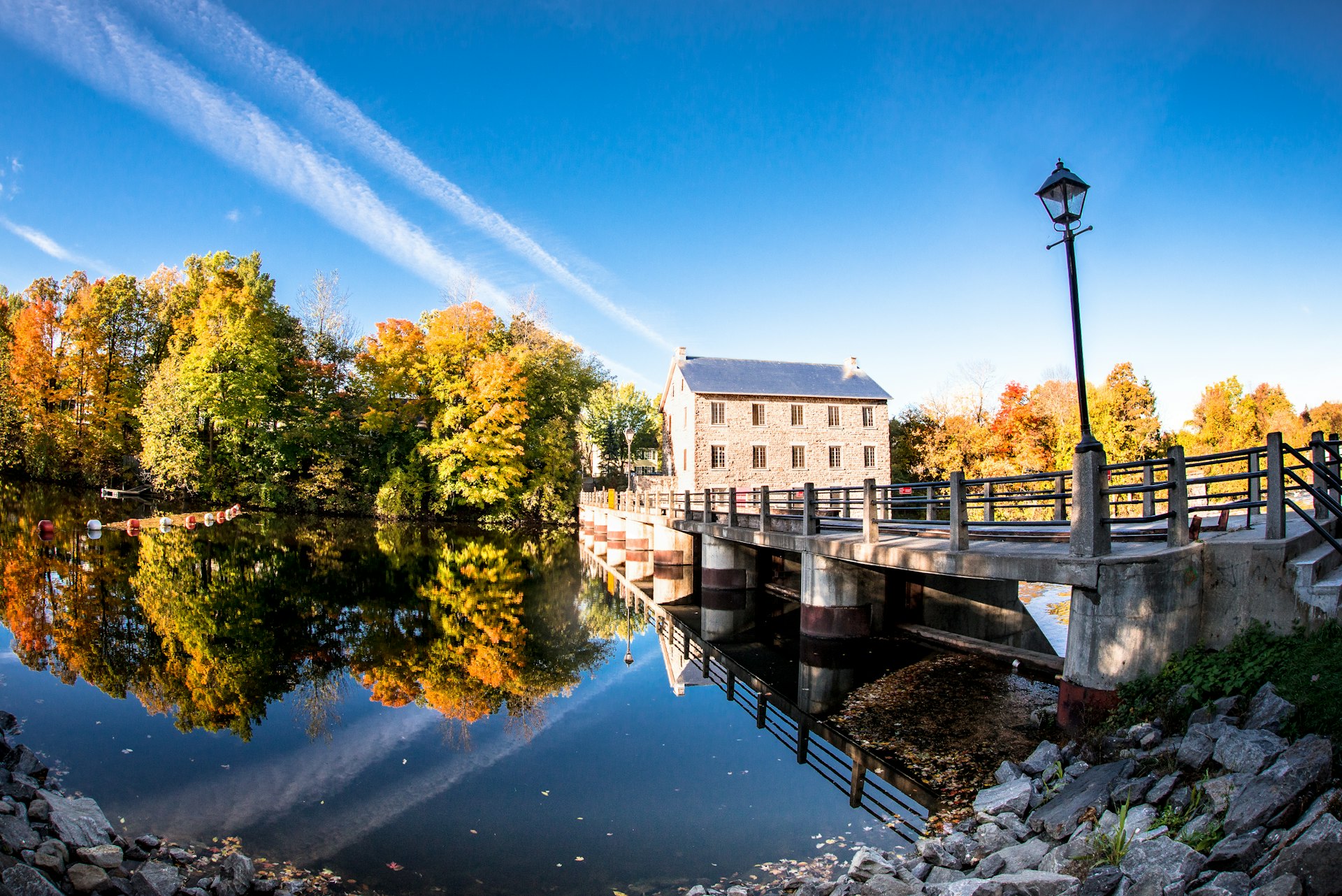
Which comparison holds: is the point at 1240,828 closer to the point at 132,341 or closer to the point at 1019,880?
the point at 1019,880

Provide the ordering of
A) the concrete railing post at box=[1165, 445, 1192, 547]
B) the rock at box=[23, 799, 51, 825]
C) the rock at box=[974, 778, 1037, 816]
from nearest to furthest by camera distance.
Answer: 1. the rock at box=[23, 799, 51, 825]
2. the rock at box=[974, 778, 1037, 816]
3. the concrete railing post at box=[1165, 445, 1192, 547]

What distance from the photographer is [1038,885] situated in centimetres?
419

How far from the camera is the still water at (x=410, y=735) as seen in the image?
6.47m

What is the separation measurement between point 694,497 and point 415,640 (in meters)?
10.7

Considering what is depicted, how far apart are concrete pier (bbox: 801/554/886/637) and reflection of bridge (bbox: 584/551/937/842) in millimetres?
1064

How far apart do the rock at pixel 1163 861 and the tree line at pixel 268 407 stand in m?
38.4

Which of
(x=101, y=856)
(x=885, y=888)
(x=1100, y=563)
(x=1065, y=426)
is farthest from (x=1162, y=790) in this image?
(x=1065, y=426)

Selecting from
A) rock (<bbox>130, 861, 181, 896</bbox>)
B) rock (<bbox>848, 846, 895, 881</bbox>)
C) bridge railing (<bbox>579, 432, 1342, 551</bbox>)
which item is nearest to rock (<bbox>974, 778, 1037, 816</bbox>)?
rock (<bbox>848, 846, 895, 881</bbox>)

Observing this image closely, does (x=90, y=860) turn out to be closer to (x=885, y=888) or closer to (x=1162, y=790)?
(x=885, y=888)

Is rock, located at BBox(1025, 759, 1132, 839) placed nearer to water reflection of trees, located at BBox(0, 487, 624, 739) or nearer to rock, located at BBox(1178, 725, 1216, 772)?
rock, located at BBox(1178, 725, 1216, 772)

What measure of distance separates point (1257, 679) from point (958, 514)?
Answer: 11.9 feet

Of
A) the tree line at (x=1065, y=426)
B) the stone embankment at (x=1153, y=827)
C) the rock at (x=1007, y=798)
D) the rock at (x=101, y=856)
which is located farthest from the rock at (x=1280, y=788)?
the tree line at (x=1065, y=426)

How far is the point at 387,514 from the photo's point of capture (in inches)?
1700

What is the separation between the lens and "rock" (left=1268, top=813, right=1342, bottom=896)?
3352 millimetres
